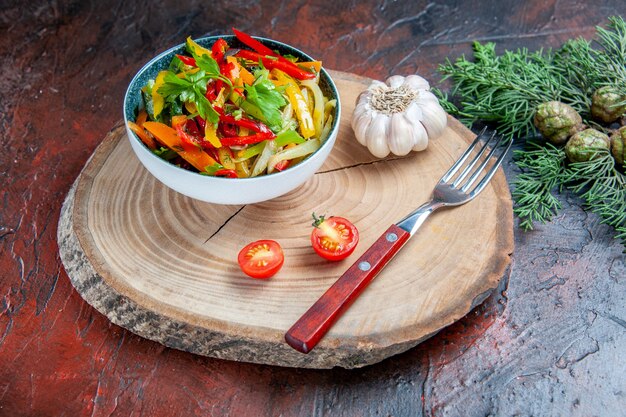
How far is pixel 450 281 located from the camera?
2.53 meters

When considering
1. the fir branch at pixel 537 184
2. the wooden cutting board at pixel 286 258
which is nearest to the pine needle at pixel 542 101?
the fir branch at pixel 537 184

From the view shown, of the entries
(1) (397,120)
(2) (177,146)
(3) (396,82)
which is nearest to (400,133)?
(1) (397,120)

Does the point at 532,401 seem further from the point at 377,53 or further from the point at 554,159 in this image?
the point at 377,53

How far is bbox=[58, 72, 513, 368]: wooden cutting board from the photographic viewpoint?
237 cm

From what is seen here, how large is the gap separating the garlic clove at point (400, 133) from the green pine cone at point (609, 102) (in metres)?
1.10

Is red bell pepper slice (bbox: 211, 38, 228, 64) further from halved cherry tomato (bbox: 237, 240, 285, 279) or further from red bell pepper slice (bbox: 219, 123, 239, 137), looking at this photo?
halved cherry tomato (bbox: 237, 240, 285, 279)

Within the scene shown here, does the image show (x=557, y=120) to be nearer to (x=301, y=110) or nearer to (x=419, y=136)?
(x=419, y=136)

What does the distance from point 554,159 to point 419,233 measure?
974 mm

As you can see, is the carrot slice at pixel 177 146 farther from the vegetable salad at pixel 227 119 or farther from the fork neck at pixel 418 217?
the fork neck at pixel 418 217

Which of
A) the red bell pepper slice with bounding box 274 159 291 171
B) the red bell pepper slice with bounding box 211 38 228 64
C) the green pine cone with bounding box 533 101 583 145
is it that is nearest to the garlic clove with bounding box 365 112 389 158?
the red bell pepper slice with bounding box 274 159 291 171

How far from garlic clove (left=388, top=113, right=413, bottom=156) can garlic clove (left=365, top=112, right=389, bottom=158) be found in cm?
3

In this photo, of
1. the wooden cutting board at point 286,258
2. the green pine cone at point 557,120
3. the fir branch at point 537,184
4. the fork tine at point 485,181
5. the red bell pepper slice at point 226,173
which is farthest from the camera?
the green pine cone at point 557,120

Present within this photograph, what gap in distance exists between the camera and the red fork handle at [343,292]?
2.25 meters

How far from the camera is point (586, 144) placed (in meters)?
3.13
